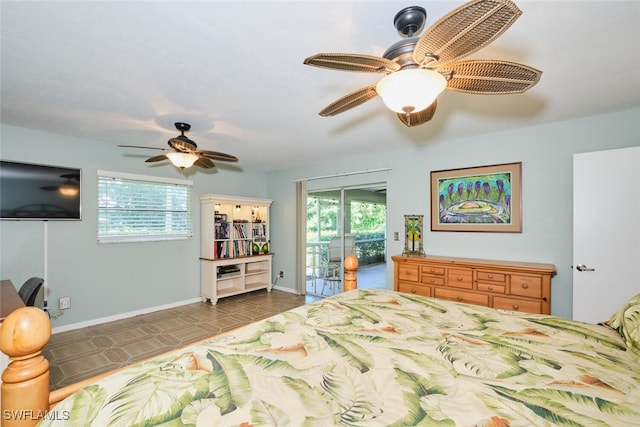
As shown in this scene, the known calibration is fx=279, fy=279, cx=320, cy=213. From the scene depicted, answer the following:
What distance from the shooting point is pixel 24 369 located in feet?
2.89

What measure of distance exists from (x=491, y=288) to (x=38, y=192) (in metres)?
5.18

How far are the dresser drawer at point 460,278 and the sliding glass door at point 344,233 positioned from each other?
1254mm

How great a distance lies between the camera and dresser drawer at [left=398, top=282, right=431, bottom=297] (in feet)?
11.1

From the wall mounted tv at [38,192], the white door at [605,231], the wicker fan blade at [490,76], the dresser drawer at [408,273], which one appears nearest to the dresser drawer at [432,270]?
the dresser drawer at [408,273]

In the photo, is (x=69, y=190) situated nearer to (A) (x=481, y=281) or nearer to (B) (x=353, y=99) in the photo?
(B) (x=353, y=99)

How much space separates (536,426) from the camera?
2.55 feet

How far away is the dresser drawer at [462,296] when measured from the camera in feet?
9.95

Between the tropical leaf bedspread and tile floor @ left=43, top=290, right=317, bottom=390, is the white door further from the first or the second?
tile floor @ left=43, top=290, right=317, bottom=390

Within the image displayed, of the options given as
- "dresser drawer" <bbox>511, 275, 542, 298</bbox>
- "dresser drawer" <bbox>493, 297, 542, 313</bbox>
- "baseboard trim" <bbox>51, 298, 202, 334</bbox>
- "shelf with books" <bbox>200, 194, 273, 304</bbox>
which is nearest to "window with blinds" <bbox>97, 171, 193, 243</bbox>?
"shelf with books" <bbox>200, 194, 273, 304</bbox>

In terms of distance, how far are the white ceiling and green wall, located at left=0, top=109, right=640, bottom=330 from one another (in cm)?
26

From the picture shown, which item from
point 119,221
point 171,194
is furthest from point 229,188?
point 119,221

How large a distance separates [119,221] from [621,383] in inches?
190

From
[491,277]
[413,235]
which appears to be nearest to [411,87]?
[491,277]

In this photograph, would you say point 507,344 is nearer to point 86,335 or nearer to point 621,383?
point 621,383
